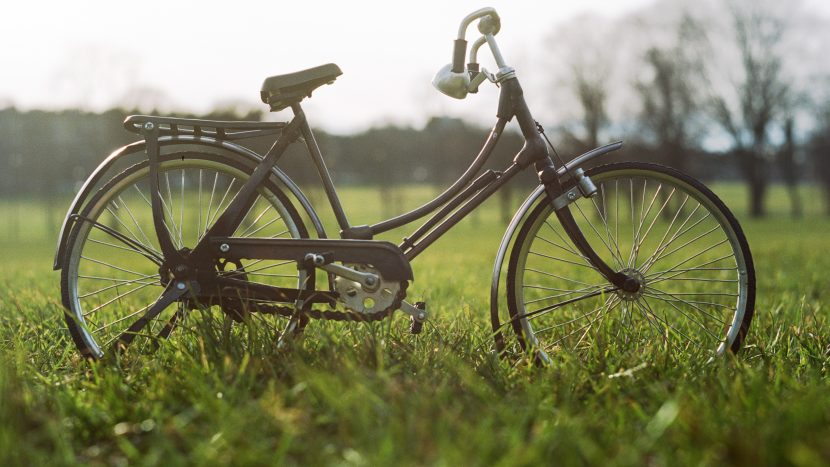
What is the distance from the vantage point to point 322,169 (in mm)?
3250

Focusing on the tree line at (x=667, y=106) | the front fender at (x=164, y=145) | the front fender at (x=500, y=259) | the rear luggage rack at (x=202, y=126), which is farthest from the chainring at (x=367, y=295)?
the tree line at (x=667, y=106)

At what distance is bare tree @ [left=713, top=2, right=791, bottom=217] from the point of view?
112ft

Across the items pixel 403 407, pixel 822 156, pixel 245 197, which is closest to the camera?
pixel 403 407

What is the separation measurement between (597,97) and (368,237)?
117ft

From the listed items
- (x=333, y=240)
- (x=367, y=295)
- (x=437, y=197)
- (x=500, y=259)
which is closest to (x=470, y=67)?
(x=437, y=197)

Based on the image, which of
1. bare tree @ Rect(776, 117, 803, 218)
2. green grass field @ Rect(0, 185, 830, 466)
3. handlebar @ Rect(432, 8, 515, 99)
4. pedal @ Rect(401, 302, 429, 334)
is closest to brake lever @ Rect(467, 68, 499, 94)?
handlebar @ Rect(432, 8, 515, 99)

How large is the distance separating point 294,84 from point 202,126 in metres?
0.49

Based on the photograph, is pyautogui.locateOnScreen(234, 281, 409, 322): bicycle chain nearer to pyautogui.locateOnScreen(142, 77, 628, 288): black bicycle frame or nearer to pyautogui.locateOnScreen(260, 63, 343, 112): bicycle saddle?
pyautogui.locateOnScreen(142, 77, 628, 288): black bicycle frame

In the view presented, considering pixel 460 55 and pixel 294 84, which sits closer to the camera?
pixel 294 84

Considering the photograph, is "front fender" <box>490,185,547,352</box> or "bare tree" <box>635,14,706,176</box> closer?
"front fender" <box>490,185,547,352</box>

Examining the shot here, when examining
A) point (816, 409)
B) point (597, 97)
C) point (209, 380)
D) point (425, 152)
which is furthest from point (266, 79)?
point (425, 152)

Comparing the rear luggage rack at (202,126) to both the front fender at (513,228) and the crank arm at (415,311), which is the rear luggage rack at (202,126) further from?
the front fender at (513,228)

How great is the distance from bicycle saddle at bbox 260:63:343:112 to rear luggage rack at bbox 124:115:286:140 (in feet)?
0.35

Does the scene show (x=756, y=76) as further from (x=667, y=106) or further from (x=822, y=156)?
(x=822, y=156)
